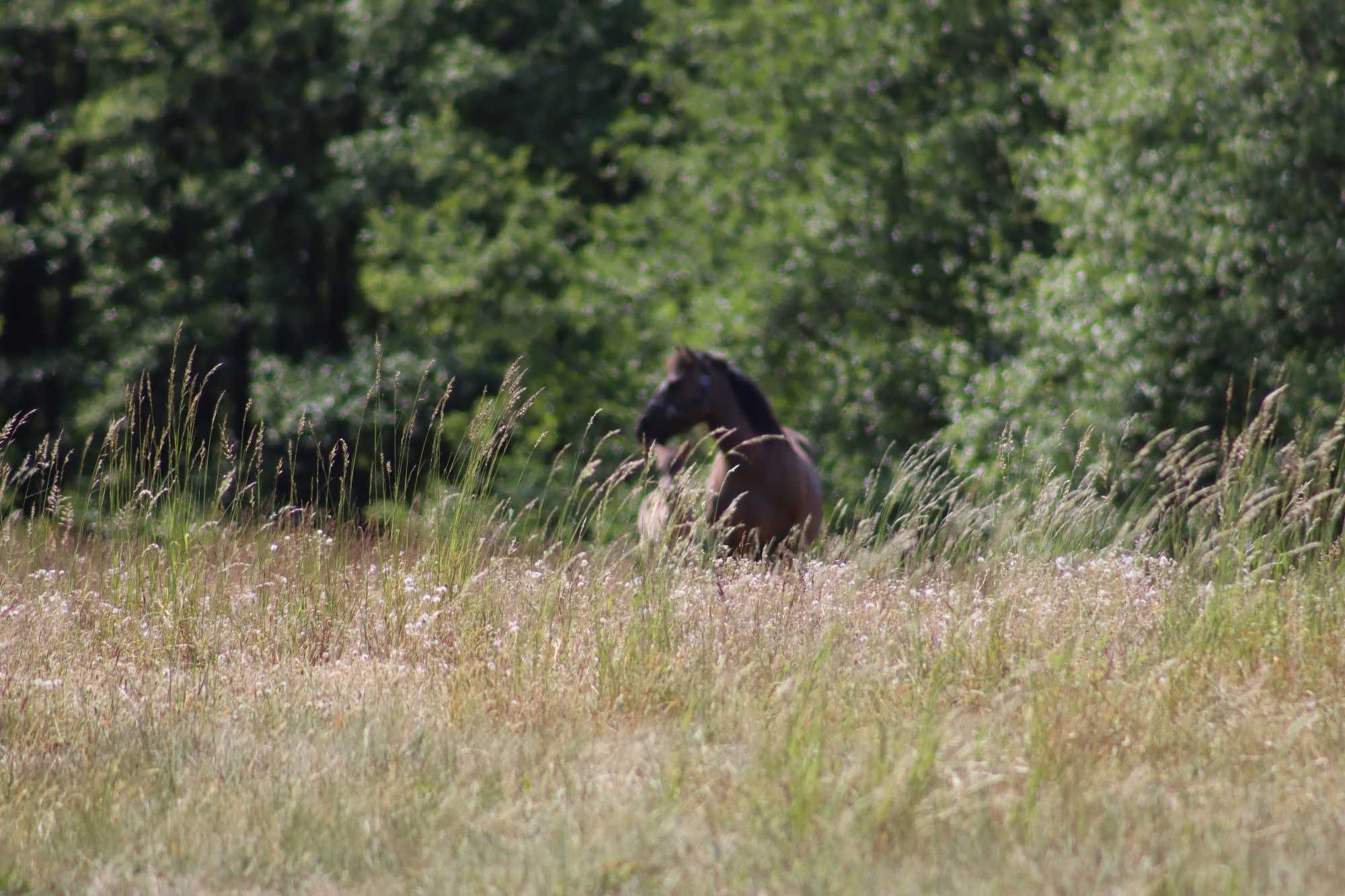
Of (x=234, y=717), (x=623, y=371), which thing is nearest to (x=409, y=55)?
(x=623, y=371)

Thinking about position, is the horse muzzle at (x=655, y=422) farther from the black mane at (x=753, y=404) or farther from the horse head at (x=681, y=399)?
the black mane at (x=753, y=404)

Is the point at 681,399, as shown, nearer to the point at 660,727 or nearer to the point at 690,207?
the point at 660,727

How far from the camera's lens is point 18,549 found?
24.5 feet

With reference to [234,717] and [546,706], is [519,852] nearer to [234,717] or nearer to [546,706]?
[546,706]

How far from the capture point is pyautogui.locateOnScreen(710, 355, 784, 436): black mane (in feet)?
30.7

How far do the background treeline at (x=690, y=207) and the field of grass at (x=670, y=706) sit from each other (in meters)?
6.22

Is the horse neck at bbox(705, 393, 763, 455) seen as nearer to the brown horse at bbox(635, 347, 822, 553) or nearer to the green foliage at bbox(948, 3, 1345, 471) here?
the brown horse at bbox(635, 347, 822, 553)

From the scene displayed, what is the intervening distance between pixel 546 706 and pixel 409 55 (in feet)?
54.0

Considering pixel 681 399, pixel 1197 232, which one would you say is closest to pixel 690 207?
pixel 1197 232

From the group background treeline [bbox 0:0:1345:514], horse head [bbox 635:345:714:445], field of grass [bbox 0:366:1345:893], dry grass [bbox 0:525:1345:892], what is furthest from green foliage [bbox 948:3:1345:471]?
dry grass [bbox 0:525:1345:892]

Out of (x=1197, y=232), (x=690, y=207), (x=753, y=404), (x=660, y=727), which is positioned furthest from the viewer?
(x=690, y=207)

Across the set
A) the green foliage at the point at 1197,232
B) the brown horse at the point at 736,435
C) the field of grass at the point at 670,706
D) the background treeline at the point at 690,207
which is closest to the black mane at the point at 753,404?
the brown horse at the point at 736,435

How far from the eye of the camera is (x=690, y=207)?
18.0 metres

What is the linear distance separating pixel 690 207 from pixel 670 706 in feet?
44.2
